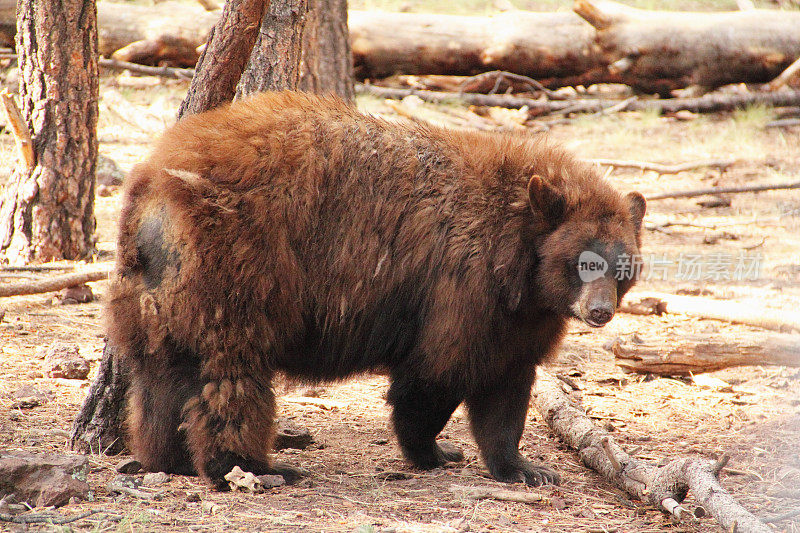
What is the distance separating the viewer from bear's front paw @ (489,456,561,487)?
4.77 meters

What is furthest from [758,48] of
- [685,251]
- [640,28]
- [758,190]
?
[685,251]

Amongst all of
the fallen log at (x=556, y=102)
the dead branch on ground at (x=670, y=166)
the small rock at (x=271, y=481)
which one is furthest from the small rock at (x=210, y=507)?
the fallen log at (x=556, y=102)

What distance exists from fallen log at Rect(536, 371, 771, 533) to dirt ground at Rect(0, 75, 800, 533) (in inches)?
4.1

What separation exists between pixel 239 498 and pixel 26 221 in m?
5.05

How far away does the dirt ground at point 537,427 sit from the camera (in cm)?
396

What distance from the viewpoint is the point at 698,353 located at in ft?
21.4

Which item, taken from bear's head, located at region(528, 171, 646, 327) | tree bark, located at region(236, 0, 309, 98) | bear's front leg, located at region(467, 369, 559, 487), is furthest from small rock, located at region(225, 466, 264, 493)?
tree bark, located at region(236, 0, 309, 98)

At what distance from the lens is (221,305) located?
425cm

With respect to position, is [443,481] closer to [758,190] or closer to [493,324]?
[493,324]

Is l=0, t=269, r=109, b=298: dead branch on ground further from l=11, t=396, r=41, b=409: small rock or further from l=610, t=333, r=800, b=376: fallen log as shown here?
l=610, t=333, r=800, b=376: fallen log

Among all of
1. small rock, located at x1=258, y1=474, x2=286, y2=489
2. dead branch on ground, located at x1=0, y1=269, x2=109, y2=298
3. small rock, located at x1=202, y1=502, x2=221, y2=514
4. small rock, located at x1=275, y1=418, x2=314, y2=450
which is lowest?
small rock, located at x1=275, y1=418, x2=314, y2=450

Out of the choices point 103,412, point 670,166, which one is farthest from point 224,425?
point 670,166

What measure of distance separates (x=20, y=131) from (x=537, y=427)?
5.48 meters

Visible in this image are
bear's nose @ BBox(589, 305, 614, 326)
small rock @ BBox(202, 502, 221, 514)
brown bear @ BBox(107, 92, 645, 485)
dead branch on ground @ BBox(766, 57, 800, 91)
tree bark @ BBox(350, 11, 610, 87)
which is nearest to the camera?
small rock @ BBox(202, 502, 221, 514)
